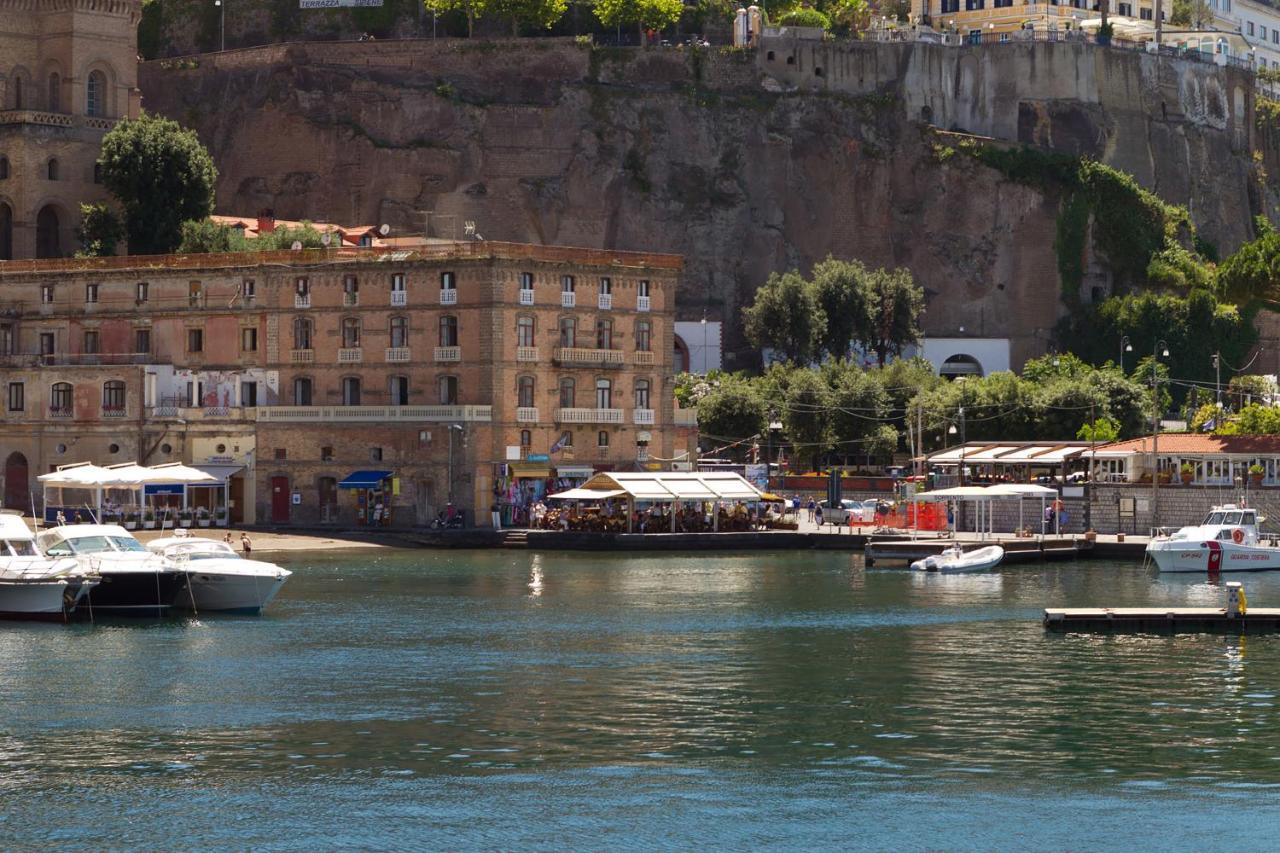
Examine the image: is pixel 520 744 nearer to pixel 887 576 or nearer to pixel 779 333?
pixel 887 576

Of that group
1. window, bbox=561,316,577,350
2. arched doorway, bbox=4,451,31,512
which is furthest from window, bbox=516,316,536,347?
arched doorway, bbox=4,451,31,512

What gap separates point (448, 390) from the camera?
341 ft

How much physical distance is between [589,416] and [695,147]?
152ft

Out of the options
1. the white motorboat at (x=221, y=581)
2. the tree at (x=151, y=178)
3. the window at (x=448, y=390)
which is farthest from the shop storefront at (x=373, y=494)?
the white motorboat at (x=221, y=581)

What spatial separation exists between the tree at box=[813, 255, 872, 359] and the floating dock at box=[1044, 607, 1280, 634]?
70.2 m

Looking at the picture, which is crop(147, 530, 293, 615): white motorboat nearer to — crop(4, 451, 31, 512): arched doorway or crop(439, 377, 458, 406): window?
crop(439, 377, 458, 406): window

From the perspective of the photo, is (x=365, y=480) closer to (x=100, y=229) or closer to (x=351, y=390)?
(x=351, y=390)

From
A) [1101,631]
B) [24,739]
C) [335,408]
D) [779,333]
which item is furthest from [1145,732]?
[779,333]

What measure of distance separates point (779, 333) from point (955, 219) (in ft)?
59.8

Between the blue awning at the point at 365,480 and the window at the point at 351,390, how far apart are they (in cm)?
355

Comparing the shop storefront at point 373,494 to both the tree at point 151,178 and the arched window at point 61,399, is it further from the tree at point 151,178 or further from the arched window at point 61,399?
the tree at point 151,178

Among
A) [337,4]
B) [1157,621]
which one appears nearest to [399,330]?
[1157,621]

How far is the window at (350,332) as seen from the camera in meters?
105

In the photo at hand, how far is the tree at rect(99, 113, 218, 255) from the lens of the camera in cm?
12431
